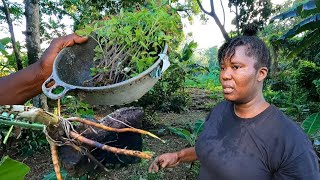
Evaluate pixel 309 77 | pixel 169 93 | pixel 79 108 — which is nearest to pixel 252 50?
pixel 79 108

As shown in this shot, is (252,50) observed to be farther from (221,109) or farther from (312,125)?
(312,125)

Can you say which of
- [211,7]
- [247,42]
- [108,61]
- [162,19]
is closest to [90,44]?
[108,61]

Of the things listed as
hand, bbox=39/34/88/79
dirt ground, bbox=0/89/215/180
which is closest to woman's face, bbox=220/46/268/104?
hand, bbox=39/34/88/79

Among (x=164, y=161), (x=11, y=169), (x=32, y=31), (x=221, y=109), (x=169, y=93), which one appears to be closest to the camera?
(x=11, y=169)

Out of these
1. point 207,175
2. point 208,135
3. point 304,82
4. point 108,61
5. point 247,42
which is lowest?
point 304,82

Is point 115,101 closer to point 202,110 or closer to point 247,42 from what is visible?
point 247,42

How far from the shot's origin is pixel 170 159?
186 cm

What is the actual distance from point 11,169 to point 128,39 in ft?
3.45

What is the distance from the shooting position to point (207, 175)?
1585 millimetres

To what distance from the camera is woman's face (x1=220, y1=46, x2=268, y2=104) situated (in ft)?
4.51

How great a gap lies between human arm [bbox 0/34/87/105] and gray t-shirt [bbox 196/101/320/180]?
107cm

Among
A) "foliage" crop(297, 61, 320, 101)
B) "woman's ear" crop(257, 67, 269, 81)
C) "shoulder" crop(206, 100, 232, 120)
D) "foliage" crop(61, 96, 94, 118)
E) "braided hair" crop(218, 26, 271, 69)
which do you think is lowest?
"foliage" crop(297, 61, 320, 101)

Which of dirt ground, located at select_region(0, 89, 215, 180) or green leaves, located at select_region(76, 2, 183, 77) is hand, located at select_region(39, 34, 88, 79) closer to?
green leaves, located at select_region(76, 2, 183, 77)

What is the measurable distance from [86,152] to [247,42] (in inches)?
36.1
